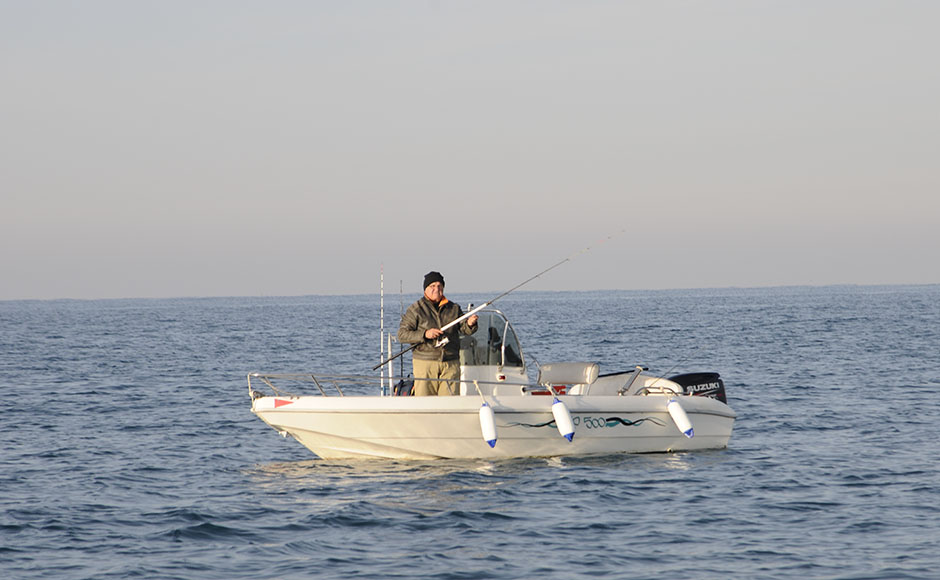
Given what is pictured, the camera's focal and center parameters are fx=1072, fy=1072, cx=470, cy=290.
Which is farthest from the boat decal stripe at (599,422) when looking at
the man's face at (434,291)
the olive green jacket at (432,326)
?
the man's face at (434,291)

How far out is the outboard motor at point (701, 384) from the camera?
43.8 feet

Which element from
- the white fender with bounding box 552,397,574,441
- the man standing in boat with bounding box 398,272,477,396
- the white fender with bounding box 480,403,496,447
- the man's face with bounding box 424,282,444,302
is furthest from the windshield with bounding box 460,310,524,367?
the white fender with bounding box 480,403,496,447

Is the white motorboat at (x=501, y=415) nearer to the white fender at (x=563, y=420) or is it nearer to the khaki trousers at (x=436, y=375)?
the white fender at (x=563, y=420)

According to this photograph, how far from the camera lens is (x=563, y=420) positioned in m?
11.3

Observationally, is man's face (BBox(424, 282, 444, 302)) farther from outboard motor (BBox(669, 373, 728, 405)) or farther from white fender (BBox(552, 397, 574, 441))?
outboard motor (BBox(669, 373, 728, 405))

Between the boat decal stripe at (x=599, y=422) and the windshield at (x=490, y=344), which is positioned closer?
the boat decal stripe at (x=599, y=422)

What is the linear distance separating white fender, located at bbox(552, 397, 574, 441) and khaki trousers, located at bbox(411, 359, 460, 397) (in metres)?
1.18

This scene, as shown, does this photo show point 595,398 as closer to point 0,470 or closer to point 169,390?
point 0,470

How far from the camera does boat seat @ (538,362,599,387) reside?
41.8 feet

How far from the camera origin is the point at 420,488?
10.5 m

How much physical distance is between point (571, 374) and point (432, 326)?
2068 mm

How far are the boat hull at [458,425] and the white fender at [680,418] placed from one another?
13 centimetres

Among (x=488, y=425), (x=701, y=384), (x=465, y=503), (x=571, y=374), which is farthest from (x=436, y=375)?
(x=701, y=384)

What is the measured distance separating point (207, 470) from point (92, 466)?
1463mm
